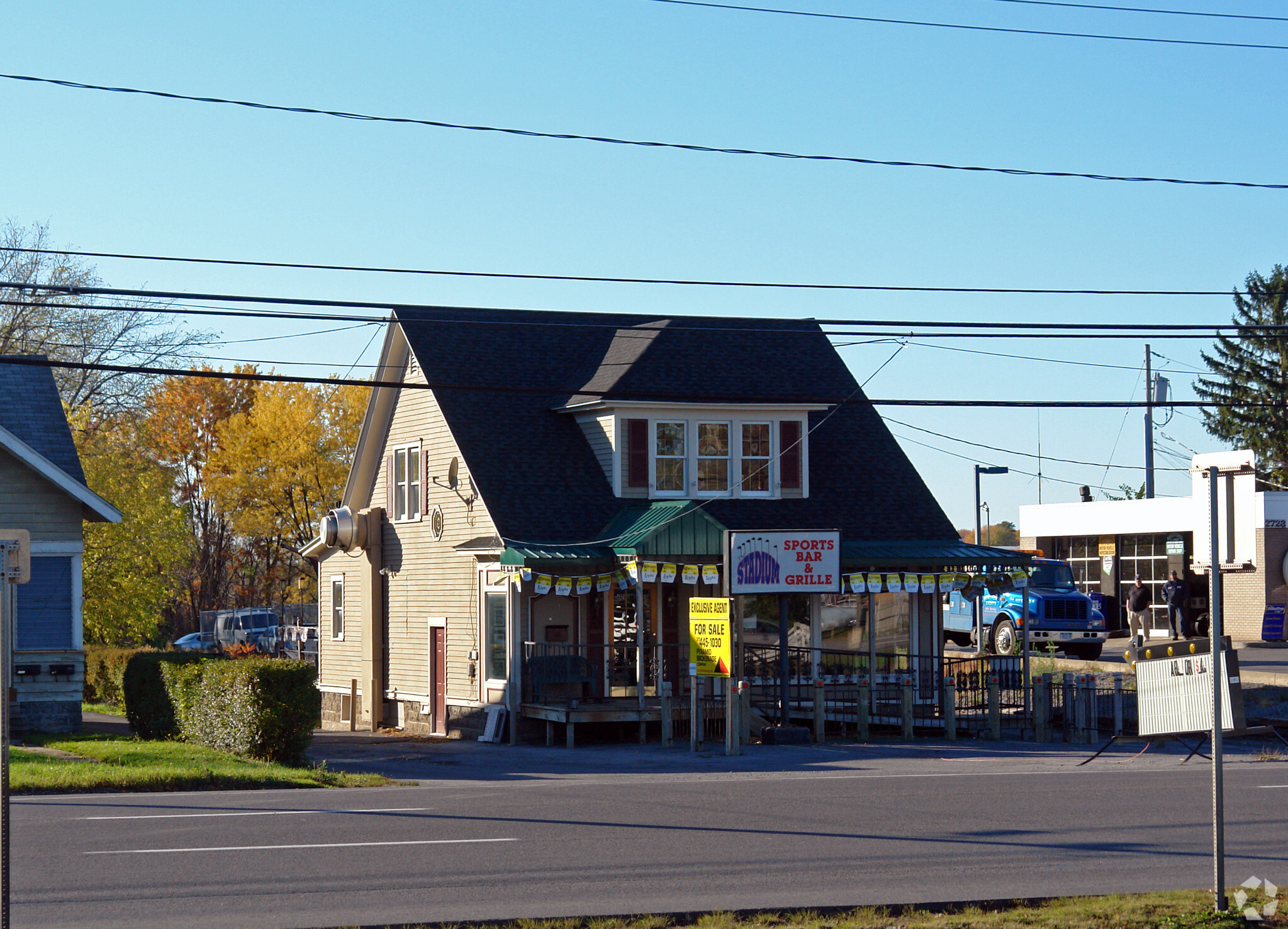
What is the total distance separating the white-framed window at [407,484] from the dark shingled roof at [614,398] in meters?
2.42

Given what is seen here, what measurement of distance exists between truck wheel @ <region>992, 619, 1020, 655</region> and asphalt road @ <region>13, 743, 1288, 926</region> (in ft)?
60.9

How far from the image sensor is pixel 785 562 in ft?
80.2

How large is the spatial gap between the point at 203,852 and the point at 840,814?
630 centimetres

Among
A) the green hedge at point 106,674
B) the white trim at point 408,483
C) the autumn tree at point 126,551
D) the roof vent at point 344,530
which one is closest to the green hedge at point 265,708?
the white trim at point 408,483

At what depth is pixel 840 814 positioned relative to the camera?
47.5 feet

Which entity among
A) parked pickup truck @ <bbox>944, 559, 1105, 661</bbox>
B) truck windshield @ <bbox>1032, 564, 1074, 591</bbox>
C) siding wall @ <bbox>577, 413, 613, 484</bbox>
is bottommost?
parked pickup truck @ <bbox>944, 559, 1105, 661</bbox>

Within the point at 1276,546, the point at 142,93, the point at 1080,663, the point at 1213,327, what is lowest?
the point at 1080,663

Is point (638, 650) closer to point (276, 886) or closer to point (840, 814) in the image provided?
point (840, 814)

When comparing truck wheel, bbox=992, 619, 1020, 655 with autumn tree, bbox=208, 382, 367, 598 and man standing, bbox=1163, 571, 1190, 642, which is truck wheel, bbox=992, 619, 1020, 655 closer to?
man standing, bbox=1163, 571, 1190, 642

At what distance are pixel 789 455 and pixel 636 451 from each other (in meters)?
3.23

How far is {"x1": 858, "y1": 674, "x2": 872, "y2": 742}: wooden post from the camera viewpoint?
80.0 ft

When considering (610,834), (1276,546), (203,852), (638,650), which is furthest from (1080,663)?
(203,852)

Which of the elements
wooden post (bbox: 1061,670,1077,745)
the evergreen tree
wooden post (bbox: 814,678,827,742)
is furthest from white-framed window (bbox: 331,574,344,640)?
the evergreen tree

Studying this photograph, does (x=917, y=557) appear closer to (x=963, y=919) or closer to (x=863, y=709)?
(x=863, y=709)
